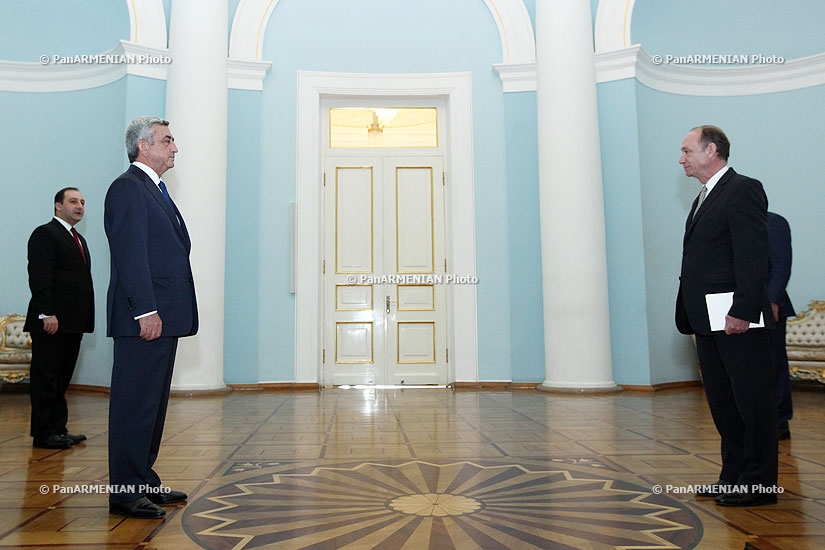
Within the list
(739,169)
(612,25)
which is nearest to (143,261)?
(612,25)

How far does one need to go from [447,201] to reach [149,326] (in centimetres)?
522

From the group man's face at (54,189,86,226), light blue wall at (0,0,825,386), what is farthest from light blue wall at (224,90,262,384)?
man's face at (54,189,86,226)

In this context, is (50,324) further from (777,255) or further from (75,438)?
(777,255)

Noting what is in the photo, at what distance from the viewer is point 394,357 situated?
7.08 meters

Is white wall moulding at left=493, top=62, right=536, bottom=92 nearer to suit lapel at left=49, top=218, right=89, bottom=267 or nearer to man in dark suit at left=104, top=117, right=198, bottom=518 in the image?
suit lapel at left=49, top=218, right=89, bottom=267

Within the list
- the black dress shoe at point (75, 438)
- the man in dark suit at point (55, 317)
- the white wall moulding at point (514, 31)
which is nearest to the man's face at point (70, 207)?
the man in dark suit at point (55, 317)

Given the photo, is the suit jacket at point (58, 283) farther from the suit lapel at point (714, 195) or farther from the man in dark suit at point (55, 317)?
the suit lapel at point (714, 195)

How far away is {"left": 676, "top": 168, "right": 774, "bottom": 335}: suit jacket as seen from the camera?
224 centimetres

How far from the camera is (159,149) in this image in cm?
243

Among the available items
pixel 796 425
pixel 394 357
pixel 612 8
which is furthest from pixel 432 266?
pixel 796 425

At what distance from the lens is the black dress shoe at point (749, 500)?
227 cm

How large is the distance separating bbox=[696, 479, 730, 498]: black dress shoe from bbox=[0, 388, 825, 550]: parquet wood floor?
0.07 meters

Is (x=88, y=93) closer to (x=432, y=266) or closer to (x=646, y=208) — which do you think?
(x=432, y=266)

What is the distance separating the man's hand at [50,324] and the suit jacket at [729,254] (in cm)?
317
